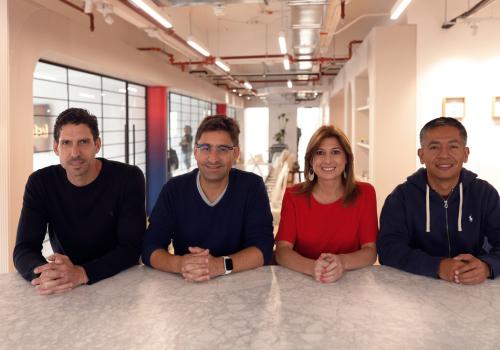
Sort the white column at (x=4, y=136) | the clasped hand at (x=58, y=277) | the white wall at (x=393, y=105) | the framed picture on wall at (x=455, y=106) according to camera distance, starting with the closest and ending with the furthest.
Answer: the clasped hand at (x=58, y=277) < the white column at (x=4, y=136) < the framed picture on wall at (x=455, y=106) < the white wall at (x=393, y=105)

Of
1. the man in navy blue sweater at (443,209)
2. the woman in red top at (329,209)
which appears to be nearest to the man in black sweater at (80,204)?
the woman in red top at (329,209)

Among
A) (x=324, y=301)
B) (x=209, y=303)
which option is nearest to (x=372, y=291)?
(x=324, y=301)

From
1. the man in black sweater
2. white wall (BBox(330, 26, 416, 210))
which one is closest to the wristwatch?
the man in black sweater

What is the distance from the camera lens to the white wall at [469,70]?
5238 millimetres

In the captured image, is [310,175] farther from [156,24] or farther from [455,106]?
[455,106]

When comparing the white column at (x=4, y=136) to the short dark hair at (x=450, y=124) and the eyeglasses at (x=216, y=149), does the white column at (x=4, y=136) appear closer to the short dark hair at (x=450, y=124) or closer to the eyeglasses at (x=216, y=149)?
the eyeglasses at (x=216, y=149)

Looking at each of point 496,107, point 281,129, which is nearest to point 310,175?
point 496,107

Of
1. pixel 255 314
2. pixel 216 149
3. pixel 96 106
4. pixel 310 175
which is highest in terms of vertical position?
pixel 96 106

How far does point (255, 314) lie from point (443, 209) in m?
1.03

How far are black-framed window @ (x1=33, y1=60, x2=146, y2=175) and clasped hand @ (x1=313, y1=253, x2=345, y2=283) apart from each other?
4096 millimetres

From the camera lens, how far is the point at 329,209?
2074 millimetres

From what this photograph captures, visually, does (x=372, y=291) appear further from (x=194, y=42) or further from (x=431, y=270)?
(x=194, y=42)

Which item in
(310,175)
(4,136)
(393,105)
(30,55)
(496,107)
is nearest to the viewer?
(310,175)

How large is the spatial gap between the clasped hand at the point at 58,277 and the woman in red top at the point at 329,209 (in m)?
0.81
